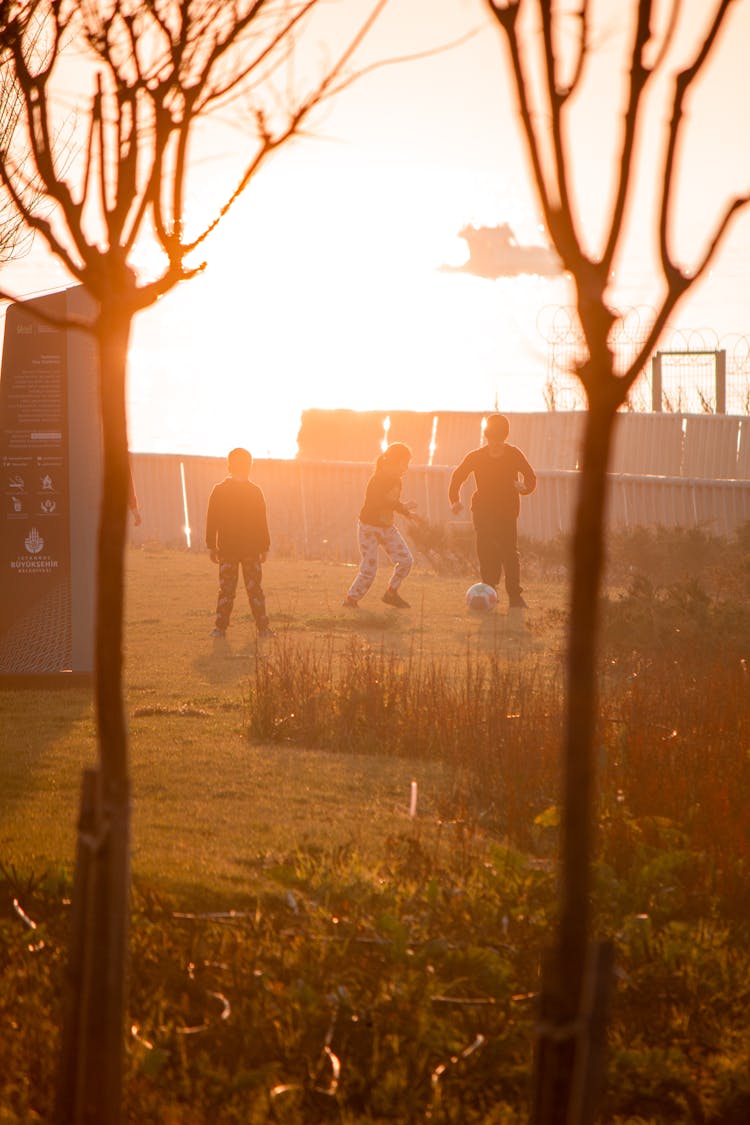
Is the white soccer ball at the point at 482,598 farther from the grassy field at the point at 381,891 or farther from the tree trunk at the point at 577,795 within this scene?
the tree trunk at the point at 577,795

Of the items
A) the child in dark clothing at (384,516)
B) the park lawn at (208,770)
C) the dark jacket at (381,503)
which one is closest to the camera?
the park lawn at (208,770)

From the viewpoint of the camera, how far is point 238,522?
42.3ft

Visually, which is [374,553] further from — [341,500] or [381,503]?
[341,500]

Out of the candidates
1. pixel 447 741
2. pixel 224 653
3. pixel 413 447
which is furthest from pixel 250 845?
pixel 413 447

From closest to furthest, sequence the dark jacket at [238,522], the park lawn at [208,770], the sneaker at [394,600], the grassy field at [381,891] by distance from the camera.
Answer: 1. the grassy field at [381,891]
2. the park lawn at [208,770]
3. the dark jacket at [238,522]
4. the sneaker at [394,600]

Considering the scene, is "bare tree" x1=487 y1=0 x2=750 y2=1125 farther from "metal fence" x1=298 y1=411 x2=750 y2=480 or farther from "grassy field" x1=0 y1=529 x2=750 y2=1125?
"metal fence" x1=298 y1=411 x2=750 y2=480

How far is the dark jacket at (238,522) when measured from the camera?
1287 cm

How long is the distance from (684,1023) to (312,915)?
130 centimetres

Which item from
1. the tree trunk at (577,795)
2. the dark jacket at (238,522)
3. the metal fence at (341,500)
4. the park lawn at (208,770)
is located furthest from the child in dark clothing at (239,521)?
the tree trunk at (577,795)

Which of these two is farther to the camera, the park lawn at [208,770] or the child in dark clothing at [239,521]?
the child in dark clothing at [239,521]

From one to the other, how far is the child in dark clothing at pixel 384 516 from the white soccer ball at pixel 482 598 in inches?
30.3

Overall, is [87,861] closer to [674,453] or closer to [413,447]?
[674,453]

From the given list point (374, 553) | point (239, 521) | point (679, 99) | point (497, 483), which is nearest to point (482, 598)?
point (374, 553)

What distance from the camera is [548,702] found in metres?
8.53
